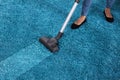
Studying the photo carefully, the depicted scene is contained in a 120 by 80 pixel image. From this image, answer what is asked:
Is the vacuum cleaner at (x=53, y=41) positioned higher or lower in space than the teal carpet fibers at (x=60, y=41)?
higher

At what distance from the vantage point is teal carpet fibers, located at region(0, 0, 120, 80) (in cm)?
163

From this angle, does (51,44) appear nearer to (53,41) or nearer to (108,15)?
(53,41)

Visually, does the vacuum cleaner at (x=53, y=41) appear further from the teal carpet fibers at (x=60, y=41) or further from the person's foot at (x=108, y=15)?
the person's foot at (x=108, y=15)

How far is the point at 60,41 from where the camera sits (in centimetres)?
189

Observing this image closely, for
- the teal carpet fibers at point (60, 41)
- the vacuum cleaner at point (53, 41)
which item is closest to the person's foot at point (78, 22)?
the teal carpet fibers at point (60, 41)

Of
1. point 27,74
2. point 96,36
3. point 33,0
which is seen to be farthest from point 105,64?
point 33,0

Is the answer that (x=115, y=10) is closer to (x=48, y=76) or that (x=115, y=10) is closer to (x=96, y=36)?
(x=96, y=36)

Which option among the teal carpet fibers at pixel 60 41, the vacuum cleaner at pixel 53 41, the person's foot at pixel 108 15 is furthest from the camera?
the person's foot at pixel 108 15

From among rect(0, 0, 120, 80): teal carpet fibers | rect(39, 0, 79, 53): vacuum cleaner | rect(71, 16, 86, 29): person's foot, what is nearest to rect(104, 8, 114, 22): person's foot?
rect(0, 0, 120, 80): teal carpet fibers

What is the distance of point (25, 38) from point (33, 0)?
0.62m

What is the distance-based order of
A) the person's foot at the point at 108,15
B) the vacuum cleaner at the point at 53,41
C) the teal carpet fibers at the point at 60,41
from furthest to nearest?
1. the person's foot at the point at 108,15
2. the vacuum cleaner at the point at 53,41
3. the teal carpet fibers at the point at 60,41

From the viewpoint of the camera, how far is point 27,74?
5.18 ft

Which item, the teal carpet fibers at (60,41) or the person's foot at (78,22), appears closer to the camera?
the teal carpet fibers at (60,41)

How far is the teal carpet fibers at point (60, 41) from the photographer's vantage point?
64.1 inches
